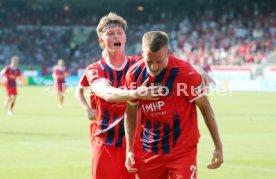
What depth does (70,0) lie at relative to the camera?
63.4 metres

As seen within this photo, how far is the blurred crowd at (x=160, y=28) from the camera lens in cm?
4944

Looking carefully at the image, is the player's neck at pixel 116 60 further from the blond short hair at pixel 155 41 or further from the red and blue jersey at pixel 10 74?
the red and blue jersey at pixel 10 74

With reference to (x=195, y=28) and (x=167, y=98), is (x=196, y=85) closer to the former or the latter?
(x=167, y=98)

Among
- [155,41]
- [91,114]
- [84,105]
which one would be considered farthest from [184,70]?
[84,105]

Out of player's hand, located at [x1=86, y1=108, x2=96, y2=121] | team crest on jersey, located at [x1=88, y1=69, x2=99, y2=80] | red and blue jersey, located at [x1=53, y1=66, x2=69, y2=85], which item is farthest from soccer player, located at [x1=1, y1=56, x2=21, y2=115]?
team crest on jersey, located at [x1=88, y1=69, x2=99, y2=80]

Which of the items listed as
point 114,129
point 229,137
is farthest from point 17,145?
point 114,129

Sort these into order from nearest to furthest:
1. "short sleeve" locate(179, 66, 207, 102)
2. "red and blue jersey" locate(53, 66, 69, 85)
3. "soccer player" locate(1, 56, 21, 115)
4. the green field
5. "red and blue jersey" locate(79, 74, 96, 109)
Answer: "short sleeve" locate(179, 66, 207, 102) → "red and blue jersey" locate(79, 74, 96, 109) → the green field → "soccer player" locate(1, 56, 21, 115) → "red and blue jersey" locate(53, 66, 69, 85)

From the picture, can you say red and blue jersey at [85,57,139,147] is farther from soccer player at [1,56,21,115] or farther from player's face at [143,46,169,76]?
soccer player at [1,56,21,115]

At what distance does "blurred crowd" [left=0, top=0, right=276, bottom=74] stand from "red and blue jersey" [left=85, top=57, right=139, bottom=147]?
125 feet

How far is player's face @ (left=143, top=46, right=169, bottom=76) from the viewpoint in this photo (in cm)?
624

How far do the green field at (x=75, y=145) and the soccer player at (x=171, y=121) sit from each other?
16.4ft

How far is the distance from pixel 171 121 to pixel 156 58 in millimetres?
789

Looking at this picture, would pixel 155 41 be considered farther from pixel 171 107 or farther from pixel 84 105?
pixel 84 105

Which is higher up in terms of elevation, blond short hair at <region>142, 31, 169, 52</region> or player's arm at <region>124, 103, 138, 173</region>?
blond short hair at <region>142, 31, 169, 52</region>
